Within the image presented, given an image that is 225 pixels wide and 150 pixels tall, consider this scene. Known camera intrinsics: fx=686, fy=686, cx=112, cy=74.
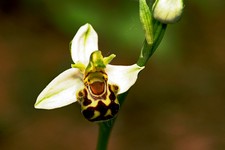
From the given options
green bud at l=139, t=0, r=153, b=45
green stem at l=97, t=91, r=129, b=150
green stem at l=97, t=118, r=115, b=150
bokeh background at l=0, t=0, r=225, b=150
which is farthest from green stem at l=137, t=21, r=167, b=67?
bokeh background at l=0, t=0, r=225, b=150

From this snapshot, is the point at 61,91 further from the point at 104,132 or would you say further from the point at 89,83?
the point at 104,132

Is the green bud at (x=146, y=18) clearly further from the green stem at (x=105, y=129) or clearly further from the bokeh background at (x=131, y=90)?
the bokeh background at (x=131, y=90)

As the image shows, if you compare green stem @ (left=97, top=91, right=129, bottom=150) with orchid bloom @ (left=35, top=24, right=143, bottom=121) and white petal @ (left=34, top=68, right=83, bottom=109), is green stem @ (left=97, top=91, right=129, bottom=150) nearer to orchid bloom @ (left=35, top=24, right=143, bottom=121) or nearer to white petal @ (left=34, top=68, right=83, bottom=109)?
orchid bloom @ (left=35, top=24, right=143, bottom=121)

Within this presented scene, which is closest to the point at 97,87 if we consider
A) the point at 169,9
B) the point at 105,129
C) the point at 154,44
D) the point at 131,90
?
the point at 105,129

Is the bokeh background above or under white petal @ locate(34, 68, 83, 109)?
under

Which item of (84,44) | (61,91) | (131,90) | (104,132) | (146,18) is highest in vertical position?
(146,18)

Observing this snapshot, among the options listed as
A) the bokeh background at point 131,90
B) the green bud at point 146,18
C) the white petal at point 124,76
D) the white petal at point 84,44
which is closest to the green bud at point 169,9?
the green bud at point 146,18
